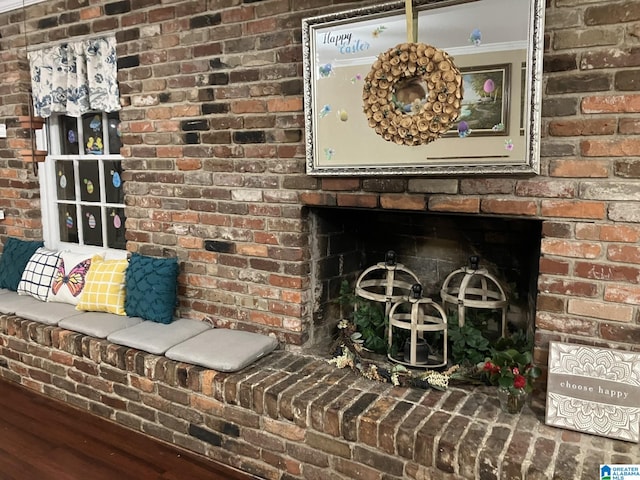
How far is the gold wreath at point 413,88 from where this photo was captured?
199cm

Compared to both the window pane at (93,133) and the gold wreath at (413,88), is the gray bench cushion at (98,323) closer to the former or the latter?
the window pane at (93,133)

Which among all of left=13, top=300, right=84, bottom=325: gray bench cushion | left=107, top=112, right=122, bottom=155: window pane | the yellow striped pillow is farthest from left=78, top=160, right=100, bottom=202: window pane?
left=13, top=300, right=84, bottom=325: gray bench cushion

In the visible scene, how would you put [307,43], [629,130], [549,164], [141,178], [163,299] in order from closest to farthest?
[629,130]
[549,164]
[307,43]
[163,299]
[141,178]

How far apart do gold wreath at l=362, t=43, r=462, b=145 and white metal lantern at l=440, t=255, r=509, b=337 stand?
0.68 m

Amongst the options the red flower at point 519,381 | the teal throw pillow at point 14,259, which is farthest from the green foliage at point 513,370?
the teal throw pillow at point 14,259

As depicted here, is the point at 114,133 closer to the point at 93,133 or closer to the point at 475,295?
the point at 93,133

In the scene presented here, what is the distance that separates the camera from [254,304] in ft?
8.99

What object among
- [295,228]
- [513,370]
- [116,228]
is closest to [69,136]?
[116,228]

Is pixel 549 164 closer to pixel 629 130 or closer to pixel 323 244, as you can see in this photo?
pixel 629 130

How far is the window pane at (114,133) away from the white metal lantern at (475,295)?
7.52 feet

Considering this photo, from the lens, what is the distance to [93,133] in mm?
3516

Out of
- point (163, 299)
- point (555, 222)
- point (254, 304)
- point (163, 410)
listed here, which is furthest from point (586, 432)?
point (163, 299)

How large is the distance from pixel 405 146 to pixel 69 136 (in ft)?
8.68

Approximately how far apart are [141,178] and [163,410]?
135cm
